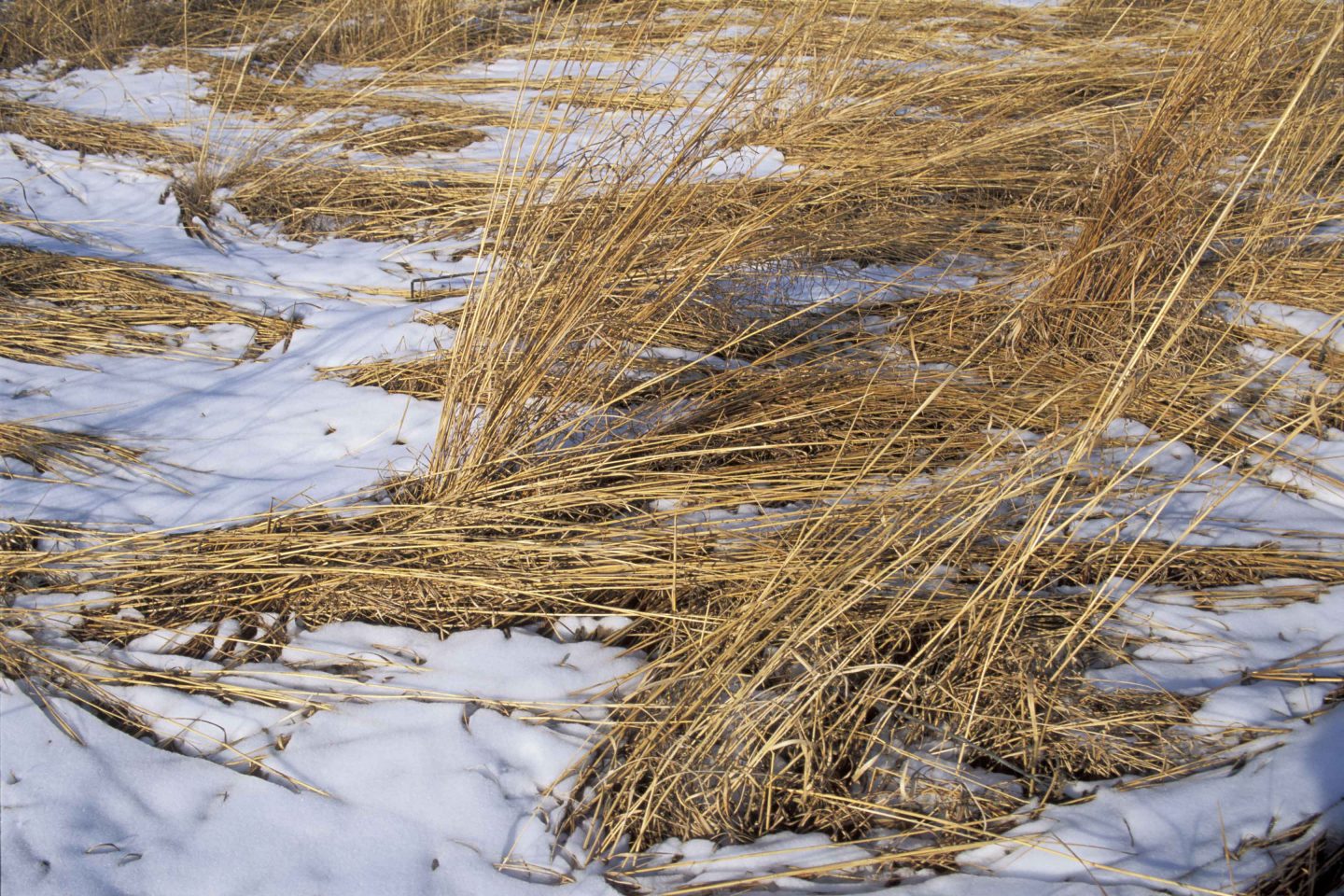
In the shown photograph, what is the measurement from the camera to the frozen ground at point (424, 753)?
1.16 meters

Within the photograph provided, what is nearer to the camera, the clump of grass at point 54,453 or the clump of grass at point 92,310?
the clump of grass at point 54,453

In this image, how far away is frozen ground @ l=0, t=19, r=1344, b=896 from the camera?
116cm

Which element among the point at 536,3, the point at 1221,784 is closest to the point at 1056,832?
the point at 1221,784

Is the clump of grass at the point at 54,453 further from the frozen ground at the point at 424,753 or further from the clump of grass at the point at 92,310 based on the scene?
the clump of grass at the point at 92,310

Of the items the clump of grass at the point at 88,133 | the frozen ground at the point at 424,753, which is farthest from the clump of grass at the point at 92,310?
the clump of grass at the point at 88,133

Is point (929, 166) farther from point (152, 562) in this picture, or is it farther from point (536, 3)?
point (536, 3)

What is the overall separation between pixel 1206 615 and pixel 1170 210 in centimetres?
104

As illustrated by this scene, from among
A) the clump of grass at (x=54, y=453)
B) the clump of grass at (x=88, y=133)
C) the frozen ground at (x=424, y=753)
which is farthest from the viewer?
the clump of grass at (x=88, y=133)

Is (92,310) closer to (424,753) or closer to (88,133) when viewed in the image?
(88,133)

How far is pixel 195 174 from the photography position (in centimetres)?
309

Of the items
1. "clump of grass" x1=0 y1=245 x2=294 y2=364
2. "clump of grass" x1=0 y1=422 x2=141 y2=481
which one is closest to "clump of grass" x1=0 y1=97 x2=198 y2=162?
"clump of grass" x1=0 y1=245 x2=294 y2=364

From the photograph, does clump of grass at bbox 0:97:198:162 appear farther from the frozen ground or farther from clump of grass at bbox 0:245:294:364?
the frozen ground

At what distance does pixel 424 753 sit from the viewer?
1.31 meters

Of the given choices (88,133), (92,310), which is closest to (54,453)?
(92,310)
